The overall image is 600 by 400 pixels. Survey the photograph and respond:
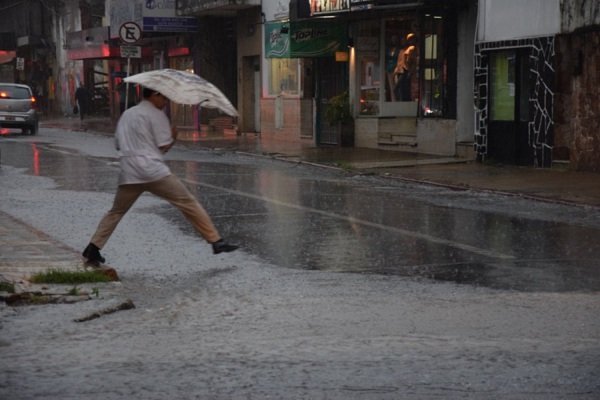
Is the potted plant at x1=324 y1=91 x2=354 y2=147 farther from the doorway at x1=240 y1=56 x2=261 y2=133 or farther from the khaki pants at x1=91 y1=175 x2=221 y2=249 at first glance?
the khaki pants at x1=91 y1=175 x2=221 y2=249

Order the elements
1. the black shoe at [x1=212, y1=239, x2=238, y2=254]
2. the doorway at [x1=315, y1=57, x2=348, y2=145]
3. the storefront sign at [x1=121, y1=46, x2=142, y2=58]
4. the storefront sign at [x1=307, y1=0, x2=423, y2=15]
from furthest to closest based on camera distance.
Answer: the storefront sign at [x1=121, y1=46, x2=142, y2=58] < the doorway at [x1=315, y1=57, x2=348, y2=145] < the storefront sign at [x1=307, y1=0, x2=423, y2=15] < the black shoe at [x1=212, y1=239, x2=238, y2=254]

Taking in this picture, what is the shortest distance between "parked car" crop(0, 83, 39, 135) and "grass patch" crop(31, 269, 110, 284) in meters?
26.2

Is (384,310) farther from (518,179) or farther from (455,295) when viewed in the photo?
(518,179)

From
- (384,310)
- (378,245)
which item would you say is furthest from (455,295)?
(378,245)

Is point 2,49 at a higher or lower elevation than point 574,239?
higher

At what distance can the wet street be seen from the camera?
5934 mm

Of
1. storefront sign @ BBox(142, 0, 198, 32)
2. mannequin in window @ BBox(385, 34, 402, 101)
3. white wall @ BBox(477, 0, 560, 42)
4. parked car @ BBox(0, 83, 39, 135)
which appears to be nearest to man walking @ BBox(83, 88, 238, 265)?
white wall @ BBox(477, 0, 560, 42)

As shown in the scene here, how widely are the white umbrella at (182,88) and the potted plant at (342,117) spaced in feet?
59.0

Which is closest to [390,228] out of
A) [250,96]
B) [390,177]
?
[390,177]

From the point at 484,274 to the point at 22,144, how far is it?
21.5m

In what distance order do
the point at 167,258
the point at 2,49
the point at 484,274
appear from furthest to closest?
the point at 2,49 → the point at 167,258 → the point at 484,274

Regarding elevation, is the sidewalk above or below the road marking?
above

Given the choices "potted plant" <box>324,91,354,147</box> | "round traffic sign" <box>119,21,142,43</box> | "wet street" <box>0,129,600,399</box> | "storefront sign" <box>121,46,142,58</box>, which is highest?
"round traffic sign" <box>119,21,142,43</box>

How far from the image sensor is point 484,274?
9.34m
